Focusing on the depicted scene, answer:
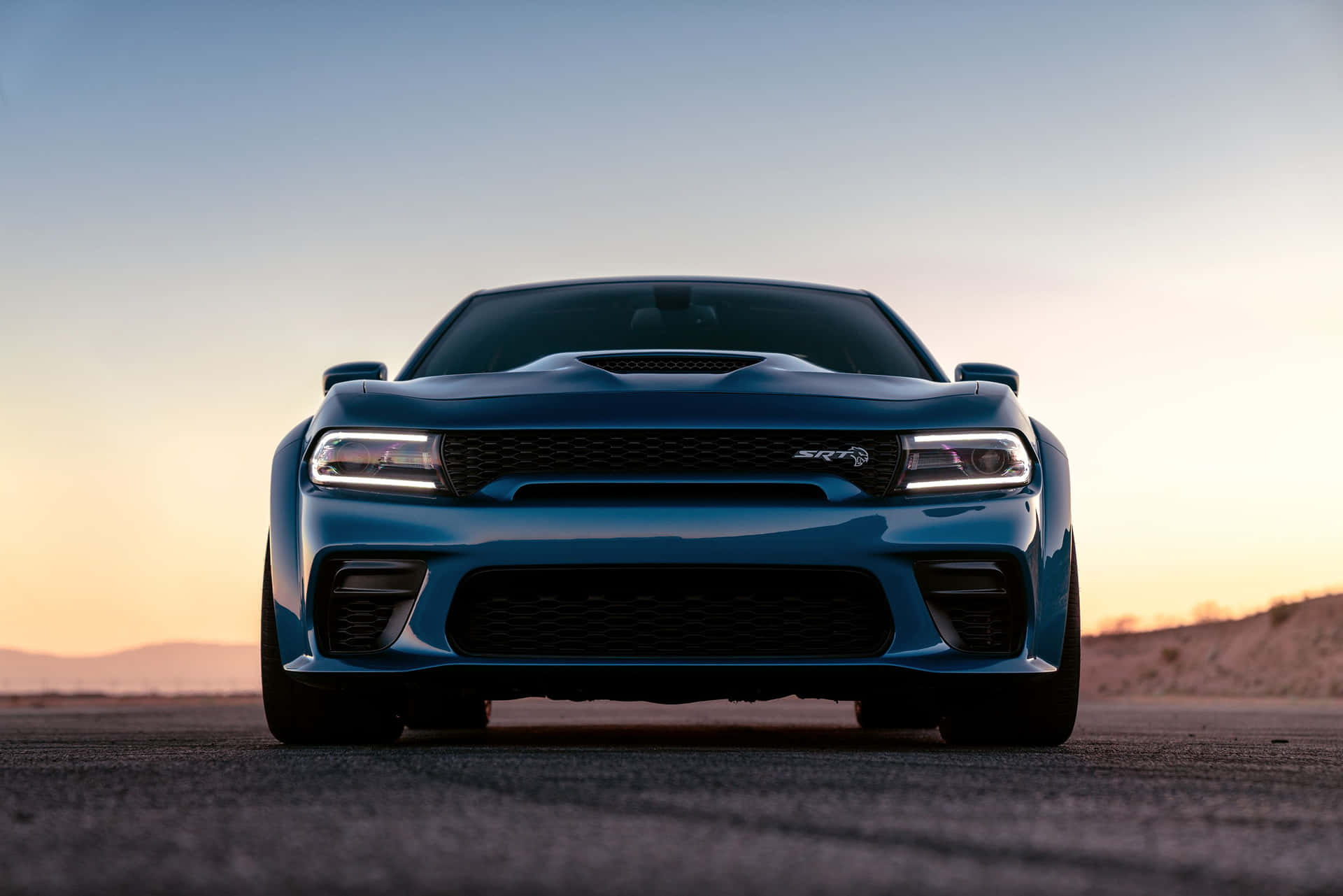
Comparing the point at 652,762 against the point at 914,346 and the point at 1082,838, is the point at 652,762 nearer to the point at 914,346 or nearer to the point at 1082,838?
the point at 1082,838

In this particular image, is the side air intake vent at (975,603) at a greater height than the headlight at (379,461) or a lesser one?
lesser

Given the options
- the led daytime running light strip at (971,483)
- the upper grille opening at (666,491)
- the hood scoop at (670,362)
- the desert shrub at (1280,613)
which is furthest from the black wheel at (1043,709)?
the desert shrub at (1280,613)

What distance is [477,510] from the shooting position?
4148 millimetres

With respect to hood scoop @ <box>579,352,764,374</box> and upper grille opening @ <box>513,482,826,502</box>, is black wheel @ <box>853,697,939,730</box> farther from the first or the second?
upper grille opening @ <box>513,482,826,502</box>

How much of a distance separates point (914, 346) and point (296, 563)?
267 cm

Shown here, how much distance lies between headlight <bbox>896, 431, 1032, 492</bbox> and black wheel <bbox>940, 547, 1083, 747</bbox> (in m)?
0.38

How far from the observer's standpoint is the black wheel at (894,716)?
19.8 feet

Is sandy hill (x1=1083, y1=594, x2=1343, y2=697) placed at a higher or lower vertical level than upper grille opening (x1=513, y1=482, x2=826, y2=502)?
lower

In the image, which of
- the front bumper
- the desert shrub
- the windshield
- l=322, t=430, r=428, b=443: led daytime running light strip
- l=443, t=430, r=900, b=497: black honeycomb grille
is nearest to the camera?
the front bumper

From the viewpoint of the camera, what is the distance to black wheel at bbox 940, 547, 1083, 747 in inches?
176

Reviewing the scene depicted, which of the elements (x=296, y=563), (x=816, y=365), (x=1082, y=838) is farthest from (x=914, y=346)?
(x=1082, y=838)

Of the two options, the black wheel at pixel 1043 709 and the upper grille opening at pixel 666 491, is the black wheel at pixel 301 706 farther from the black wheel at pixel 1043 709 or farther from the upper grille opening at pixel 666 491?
the black wheel at pixel 1043 709

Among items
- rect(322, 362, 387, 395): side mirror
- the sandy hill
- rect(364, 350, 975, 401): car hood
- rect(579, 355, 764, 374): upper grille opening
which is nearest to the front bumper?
rect(364, 350, 975, 401): car hood

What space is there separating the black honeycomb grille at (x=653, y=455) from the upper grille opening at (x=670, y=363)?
1.50 ft
